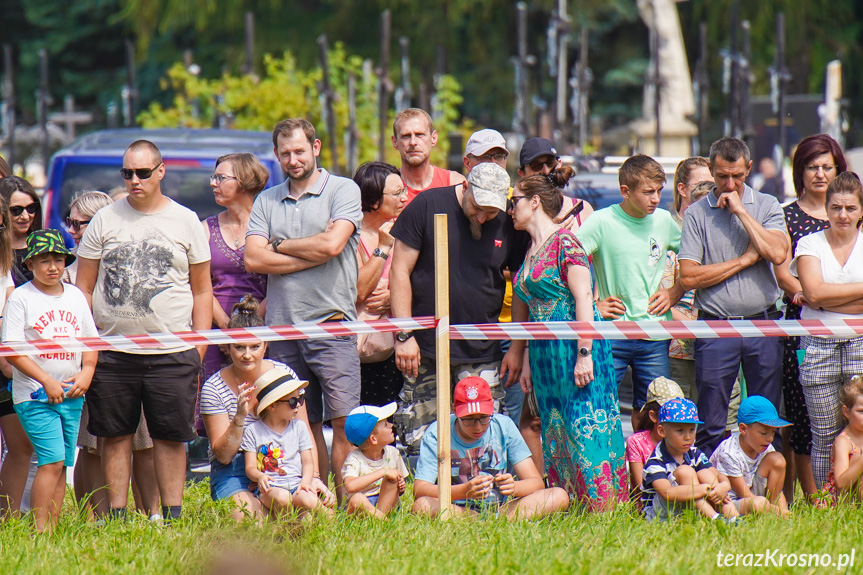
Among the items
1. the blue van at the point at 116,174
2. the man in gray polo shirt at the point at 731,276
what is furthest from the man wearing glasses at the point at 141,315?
the blue van at the point at 116,174

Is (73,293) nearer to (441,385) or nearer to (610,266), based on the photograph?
(441,385)

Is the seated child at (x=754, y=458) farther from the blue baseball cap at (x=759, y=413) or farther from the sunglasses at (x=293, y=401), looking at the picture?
the sunglasses at (x=293, y=401)

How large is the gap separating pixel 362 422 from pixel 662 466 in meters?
1.52

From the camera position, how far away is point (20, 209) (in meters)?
6.25

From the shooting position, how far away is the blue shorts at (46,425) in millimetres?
5391

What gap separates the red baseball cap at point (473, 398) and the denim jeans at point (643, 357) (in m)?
0.82

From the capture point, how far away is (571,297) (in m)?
5.64

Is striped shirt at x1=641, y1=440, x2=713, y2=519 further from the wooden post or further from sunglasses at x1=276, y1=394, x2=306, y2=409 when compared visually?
sunglasses at x1=276, y1=394, x2=306, y2=409

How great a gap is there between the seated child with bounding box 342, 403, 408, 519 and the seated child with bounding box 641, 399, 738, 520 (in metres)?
1.26

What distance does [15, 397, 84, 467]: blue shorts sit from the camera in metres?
5.39

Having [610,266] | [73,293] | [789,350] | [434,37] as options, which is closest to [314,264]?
[73,293]

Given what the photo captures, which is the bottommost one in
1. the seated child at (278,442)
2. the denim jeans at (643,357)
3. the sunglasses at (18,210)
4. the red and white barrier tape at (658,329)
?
the seated child at (278,442)

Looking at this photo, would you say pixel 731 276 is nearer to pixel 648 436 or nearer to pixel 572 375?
pixel 648 436

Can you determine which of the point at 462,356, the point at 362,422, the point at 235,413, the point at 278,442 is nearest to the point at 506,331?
the point at 462,356
